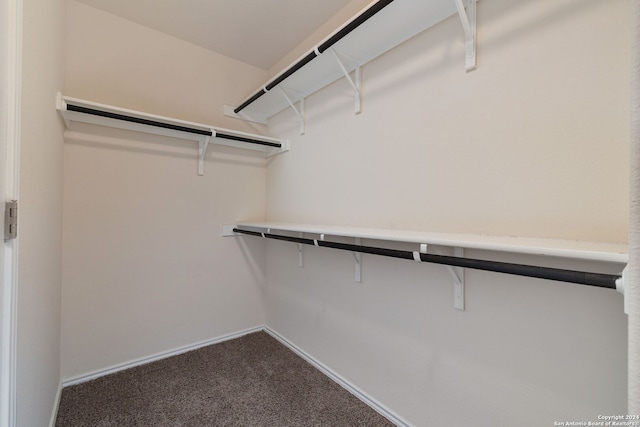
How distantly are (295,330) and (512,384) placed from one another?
151 centimetres

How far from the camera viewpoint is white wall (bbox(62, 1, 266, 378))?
5.86ft

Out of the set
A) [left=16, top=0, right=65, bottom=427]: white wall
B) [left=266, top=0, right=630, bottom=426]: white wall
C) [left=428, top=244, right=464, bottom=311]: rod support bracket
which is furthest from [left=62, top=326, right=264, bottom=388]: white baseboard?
[left=428, top=244, right=464, bottom=311]: rod support bracket

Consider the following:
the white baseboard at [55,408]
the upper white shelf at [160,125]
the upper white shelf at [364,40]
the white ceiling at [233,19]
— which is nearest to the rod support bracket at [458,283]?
the upper white shelf at [364,40]

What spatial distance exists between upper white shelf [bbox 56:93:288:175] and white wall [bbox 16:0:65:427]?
0.14m

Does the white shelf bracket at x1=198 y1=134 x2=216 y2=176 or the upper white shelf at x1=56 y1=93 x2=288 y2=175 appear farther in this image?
the white shelf bracket at x1=198 y1=134 x2=216 y2=176

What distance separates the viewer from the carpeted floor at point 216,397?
1.49 m

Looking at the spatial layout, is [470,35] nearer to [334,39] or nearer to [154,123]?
[334,39]

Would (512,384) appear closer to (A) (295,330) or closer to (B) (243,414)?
(B) (243,414)

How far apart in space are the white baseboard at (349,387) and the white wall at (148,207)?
559mm

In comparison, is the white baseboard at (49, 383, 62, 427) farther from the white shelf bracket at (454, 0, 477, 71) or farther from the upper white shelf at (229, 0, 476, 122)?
the white shelf bracket at (454, 0, 477, 71)

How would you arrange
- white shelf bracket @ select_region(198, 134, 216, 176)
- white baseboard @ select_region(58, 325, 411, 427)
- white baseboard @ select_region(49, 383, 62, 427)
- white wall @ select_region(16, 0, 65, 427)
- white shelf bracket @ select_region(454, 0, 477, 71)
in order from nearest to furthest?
1. white wall @ select_region(16, 0, 65, 427)
2. white shelf bracket @ select_region(454, 0, 477, 71)
3. white baseboard @ select_region(49, 383, 62, 427)
4. white baseboard @ select_region(58, 325, 411, 427)
5. white shelf bracket @ select_region(198, 134, 216, 176)

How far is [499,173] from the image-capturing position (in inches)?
43.2

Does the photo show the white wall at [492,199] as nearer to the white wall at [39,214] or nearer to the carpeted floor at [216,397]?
the carpeted floor at [216,397]

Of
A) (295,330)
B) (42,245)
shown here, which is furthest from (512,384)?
(42,245)
